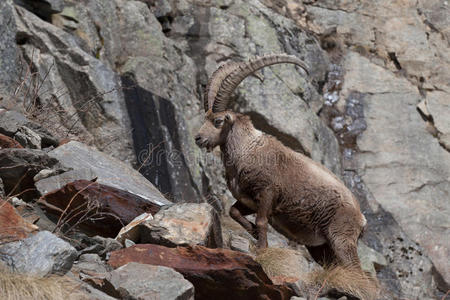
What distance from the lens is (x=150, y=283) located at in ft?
15.7

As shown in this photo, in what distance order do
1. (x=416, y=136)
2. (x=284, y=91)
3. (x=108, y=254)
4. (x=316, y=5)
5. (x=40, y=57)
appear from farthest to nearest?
1. (x=316, y=5)
2. (x=416, y=136)
3. (x=284, y=91)
4. (x=40, y=57)
5. (x=108, y=254)

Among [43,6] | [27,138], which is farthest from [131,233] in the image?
[43,6]

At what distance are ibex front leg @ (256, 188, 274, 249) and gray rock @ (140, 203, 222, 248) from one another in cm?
134

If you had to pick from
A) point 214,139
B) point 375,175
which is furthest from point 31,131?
point 375,175

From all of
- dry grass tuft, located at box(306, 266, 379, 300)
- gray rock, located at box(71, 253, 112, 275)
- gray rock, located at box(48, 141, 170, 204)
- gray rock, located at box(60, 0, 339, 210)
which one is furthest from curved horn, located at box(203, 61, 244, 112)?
gray rock, located at box(71, 253, 112, 275)

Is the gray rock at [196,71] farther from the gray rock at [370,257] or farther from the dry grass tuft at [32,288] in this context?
the dry grass tuft at [32,288]

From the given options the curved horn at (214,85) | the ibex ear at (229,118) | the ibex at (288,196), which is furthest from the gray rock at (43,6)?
the ibex ear at (229,118)

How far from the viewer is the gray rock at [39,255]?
4.61 m

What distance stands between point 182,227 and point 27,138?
2.65 m

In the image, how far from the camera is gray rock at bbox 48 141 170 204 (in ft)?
24.5

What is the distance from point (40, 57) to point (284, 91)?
5.88 m

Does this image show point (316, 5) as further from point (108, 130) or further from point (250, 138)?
point (250, 138)

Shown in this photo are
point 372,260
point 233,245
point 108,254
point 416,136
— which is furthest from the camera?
point 416,136

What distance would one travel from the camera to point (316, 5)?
1897 centimetres
